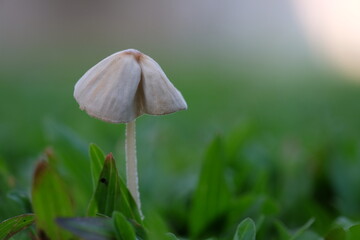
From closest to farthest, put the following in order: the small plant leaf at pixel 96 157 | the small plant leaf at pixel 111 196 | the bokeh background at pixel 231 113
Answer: the small plant leaf at pixel 111 196 → the small plant leaf at pixel 96 157 → the bokeh background at pixel 231 113

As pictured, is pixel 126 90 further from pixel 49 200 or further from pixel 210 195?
pixel 210 195

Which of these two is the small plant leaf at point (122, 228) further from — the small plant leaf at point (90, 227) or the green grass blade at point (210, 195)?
the green grass blade at point (210, 195)

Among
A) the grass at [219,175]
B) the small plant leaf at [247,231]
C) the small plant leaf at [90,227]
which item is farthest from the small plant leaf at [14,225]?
the small plant leaf at [247,231]

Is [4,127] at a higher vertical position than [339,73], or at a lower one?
higher

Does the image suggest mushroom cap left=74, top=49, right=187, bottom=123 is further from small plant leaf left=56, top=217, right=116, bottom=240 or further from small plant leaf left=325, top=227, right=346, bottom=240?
small plant leaf left=325, top=227, right=346, bottom=240

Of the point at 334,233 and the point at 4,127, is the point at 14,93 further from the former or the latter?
the point at 334,233

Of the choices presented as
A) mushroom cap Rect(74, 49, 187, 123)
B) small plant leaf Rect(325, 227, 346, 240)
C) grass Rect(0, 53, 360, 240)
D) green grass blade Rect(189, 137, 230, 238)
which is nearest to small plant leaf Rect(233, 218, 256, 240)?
grass Rect(0, 53, 360, 240)

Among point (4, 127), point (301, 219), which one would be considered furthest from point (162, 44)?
point (301, 219)
